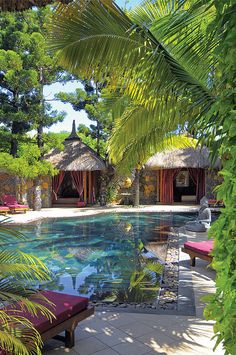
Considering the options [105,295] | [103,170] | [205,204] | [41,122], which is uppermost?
[41,122]

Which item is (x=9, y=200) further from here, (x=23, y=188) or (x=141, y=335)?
(x=141, y=335)

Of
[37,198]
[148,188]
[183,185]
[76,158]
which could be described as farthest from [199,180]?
[37,198]

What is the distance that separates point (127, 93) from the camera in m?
4.39

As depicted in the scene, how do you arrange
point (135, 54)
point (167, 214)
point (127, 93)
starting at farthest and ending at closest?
point (167, 214)
point (127, 93)
point (135, 54)

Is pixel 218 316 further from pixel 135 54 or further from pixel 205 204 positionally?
pixel 205 204

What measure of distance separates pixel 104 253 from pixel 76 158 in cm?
1207

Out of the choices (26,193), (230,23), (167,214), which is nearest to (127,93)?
→ (230,23)

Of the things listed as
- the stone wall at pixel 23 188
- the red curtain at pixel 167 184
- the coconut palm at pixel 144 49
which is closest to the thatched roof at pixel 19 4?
the coconut palm at pixel 144 49

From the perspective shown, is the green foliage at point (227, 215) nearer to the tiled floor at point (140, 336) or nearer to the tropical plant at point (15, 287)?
the tropical plant at point (15, 287)

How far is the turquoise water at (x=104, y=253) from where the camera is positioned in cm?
638

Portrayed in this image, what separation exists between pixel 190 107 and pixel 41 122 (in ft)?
49.0

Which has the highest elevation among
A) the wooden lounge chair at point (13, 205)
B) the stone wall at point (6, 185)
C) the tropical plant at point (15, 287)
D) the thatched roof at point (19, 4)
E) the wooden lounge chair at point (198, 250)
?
the thatched roof at point (19, 4)

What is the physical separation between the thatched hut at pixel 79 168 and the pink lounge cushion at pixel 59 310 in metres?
16.0

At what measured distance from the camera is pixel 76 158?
20594 mm
